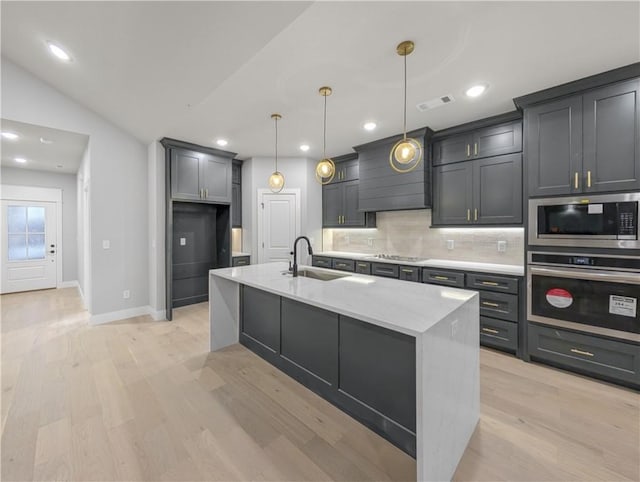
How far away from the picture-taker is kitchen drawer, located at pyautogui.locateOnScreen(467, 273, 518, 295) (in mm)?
2842

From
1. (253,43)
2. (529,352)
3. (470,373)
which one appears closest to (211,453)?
(470,373)

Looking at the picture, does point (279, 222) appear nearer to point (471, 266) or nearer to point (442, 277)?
point (442, 277)

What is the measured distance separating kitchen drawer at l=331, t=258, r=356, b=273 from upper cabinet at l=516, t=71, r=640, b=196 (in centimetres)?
246

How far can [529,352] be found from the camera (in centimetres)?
272

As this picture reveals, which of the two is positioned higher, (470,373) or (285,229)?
(285,229)

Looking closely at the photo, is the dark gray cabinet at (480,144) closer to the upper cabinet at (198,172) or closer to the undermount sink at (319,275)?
the undermount sink at (319,275)

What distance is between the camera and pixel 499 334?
2939 millimetres

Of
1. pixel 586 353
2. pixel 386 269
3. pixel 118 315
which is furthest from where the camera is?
pixel 118 315

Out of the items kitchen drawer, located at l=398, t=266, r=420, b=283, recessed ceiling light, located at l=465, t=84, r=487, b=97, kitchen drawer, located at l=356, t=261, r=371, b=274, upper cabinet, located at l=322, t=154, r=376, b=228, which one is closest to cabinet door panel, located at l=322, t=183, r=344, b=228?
upper cabinet, located at l=322, t=154, r=376, b=228

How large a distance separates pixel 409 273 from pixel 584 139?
216 cm

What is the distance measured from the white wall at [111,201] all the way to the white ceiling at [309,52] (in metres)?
0.32

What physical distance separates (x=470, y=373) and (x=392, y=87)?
8.15 feet

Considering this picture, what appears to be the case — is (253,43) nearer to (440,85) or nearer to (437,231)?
(440,85)

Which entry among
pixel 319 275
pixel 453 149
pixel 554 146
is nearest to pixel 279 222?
pixel 319 275
